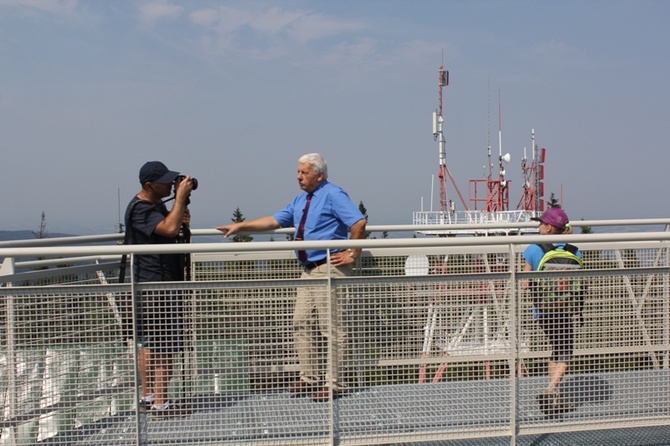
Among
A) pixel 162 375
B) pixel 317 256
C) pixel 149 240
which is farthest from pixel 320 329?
pixel 149 240

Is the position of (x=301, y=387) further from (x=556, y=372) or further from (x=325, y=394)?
(x=556, y=372)

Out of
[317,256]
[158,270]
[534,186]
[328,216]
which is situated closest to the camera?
[158,270]

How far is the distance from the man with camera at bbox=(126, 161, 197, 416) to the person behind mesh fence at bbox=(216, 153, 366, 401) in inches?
31.6

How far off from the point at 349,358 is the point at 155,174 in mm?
1966

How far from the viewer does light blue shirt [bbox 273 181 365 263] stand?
5.29 meters

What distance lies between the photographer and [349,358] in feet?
14.5

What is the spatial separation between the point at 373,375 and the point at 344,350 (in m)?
0.27

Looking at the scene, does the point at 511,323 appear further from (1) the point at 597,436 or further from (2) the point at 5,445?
(2) the point at 5,445

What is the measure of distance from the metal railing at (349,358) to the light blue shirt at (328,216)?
1.04m

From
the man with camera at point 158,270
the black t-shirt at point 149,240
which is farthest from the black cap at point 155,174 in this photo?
the black t-shirt at point 149,240

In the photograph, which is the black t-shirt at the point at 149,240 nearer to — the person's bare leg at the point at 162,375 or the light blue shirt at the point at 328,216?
the person's bare leg at the point at 162,375

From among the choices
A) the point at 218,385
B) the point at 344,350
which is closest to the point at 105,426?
the point at 218,385

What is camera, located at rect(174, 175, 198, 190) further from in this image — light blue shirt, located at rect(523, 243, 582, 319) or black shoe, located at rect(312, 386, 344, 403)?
light blue shirt, located at rect(523, 243, 582, 319)

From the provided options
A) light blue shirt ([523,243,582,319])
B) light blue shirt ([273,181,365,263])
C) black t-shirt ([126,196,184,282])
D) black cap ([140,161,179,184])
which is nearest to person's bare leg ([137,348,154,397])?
black t-shirt ([126,196,184,282])
